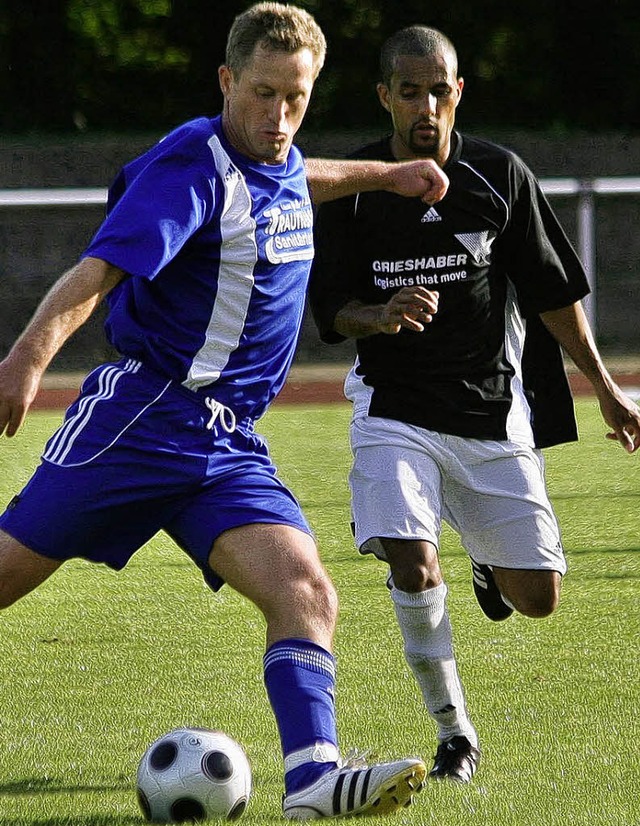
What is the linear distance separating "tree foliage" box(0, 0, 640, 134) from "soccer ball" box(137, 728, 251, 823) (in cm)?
2006

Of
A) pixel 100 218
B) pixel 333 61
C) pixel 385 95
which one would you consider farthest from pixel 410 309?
pixel 333 61

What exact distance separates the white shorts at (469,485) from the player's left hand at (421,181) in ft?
2.50

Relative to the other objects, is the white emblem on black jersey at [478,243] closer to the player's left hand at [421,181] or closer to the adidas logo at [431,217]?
the adidas logo at [431,217]

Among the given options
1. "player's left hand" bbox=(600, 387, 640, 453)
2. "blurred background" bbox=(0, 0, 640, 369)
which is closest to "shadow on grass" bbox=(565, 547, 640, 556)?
"player's left hand" bbox=(600, 387, 640, 453)

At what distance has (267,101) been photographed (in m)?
3.78

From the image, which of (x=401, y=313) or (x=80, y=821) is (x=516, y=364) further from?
(x=80, y=821)

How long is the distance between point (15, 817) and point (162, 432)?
1.07m

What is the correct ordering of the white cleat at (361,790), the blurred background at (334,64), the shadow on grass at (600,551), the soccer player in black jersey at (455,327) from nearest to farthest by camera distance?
1. the white cleat at (361,790)
2. the soccer player in black jersey at (455,327)
3. the shadow on grass at (600,551)
4. the blurred background at (334,64)

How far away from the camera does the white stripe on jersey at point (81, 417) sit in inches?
152

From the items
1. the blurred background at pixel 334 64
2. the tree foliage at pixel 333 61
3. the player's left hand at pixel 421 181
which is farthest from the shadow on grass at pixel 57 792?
the tree foliage at pixel 333 61

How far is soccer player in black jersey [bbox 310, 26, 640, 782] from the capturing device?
186 inches

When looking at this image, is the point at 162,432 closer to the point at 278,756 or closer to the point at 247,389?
the point at 247,389

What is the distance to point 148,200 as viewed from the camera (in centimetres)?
363

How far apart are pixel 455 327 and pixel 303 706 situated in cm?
159
